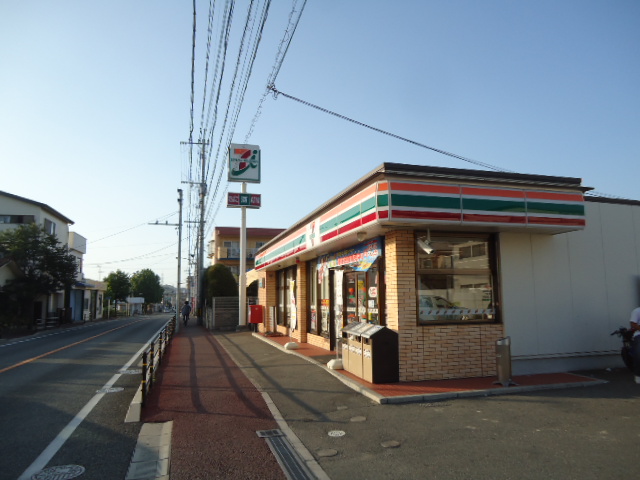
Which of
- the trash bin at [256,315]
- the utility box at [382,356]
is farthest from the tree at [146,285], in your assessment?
the utility box at [382,356]

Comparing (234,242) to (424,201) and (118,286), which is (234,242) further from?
(424,201)

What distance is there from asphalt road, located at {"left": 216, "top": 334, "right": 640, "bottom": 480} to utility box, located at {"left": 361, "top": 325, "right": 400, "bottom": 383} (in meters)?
0.65

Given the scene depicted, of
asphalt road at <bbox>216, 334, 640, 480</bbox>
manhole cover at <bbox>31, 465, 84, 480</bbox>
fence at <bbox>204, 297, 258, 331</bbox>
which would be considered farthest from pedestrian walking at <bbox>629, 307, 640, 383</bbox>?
fence at <bbox>204, 297, 258, 331</bbox>

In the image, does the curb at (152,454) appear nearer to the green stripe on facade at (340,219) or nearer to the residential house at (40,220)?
the green stripe on facade at (340,219)

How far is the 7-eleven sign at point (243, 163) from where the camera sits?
24.9 meters

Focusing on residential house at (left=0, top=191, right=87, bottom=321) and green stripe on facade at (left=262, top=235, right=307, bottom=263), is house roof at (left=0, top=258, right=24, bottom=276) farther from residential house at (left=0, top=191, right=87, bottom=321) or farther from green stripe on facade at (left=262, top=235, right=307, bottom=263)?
green stripe on facade at (left=262, top=235, right=307, bottom=263)

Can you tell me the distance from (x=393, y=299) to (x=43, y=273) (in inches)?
1235

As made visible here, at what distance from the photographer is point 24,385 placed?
9.88 m

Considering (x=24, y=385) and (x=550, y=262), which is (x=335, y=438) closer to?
(x=550, y=262)

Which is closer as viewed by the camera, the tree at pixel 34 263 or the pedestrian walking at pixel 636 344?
the pedestrian walking at pixel 636 344

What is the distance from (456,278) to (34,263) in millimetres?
31819

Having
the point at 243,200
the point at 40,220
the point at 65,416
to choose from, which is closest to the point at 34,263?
the point at 40,220

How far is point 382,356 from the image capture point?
901 centimetres

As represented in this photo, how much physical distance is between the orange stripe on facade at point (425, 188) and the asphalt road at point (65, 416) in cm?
603
